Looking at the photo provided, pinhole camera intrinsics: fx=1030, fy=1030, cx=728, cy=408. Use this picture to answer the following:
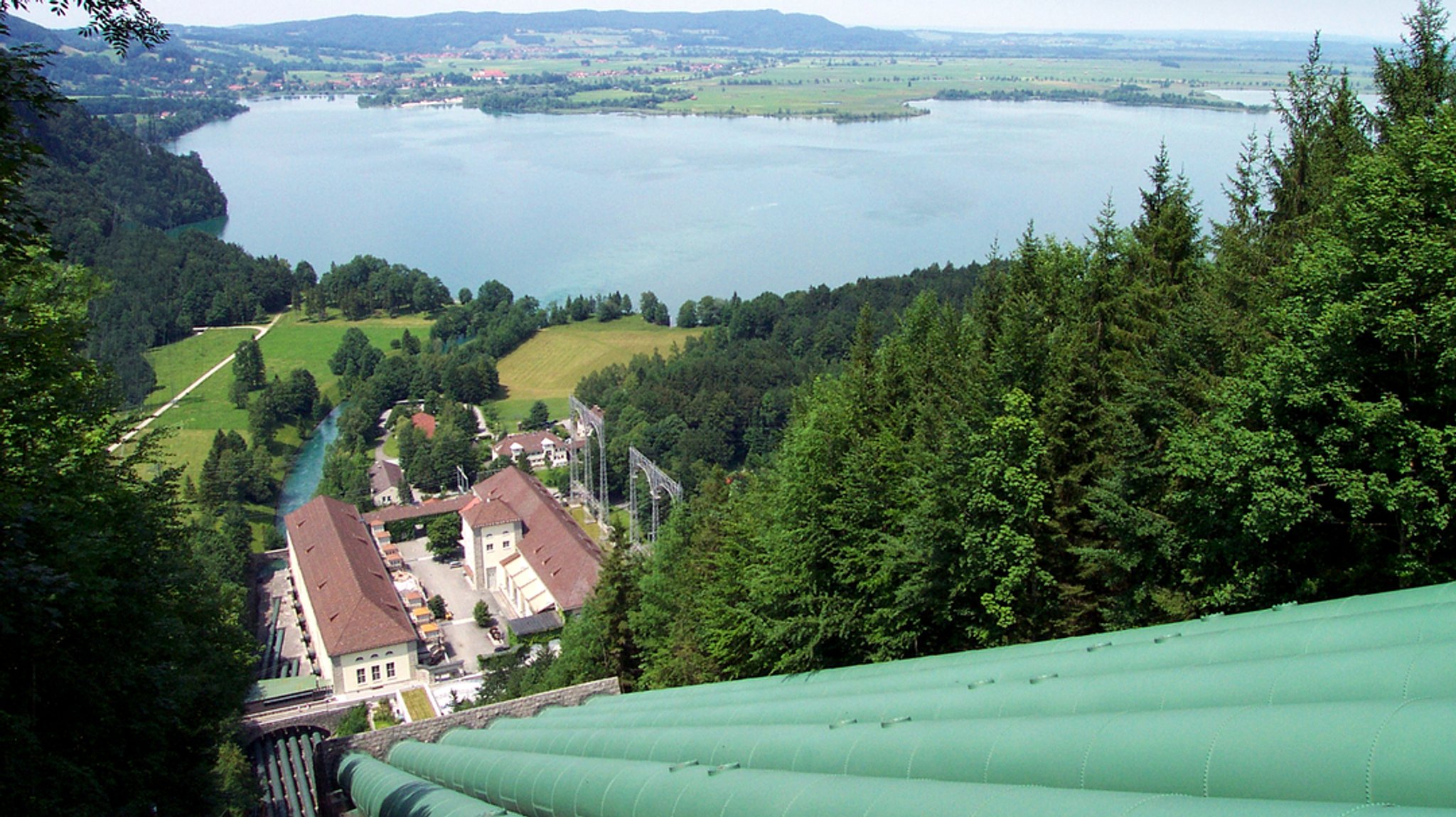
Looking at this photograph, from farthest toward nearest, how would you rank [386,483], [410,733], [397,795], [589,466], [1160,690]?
[386,483] < [589,466] < [410,733] < [397,795] < [1160,690]

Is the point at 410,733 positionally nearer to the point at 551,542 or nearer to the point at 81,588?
the point at 81,588

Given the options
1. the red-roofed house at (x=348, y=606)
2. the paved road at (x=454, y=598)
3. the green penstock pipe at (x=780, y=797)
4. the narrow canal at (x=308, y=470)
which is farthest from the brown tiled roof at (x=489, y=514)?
the green penstock pipe at (x=780, y=797)

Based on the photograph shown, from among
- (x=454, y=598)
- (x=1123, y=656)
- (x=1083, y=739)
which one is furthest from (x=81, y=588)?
(x=454, y=598)

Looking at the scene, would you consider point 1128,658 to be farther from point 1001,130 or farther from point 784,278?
point 1001,130

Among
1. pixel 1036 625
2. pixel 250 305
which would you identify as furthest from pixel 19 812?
pixel 250 305

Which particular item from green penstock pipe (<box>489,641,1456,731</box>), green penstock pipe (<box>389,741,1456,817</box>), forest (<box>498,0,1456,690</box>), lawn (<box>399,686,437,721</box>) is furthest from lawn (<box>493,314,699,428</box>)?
green penstock pipe (<box>489,641,1456,731</box>)

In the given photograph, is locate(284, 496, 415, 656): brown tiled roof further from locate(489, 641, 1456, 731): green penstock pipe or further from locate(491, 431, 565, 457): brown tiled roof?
locate(489, 641, 1456, 731): green penstock pipe

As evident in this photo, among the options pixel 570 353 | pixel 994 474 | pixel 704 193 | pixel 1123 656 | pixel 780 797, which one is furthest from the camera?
pixel 704 193
